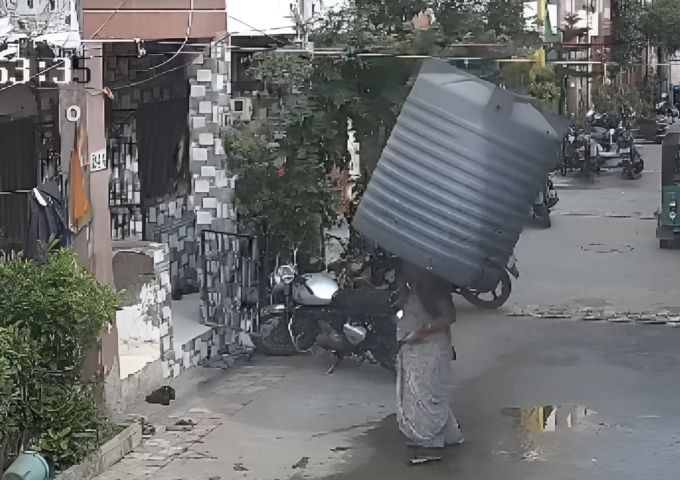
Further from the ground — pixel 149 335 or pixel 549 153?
pixel 549 153

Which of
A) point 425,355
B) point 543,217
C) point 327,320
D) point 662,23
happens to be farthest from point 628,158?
point 425,355

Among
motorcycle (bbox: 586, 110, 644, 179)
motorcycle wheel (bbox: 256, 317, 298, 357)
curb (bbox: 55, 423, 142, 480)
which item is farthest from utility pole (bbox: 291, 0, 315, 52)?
motorcycle (bbox: 586, 110, 644, 179)

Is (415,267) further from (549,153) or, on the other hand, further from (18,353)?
(18,353)

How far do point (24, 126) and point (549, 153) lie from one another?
17.5ft

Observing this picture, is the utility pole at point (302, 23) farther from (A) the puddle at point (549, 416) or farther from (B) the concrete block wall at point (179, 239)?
(A) the puddle at point (549, 416)

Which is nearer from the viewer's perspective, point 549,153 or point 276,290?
point 549,153

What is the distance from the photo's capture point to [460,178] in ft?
29.8

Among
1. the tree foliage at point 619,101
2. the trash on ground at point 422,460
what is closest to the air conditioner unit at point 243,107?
the trash on ground at point 422,460

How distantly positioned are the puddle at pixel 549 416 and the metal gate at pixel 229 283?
329cm

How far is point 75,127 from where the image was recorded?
988 cm

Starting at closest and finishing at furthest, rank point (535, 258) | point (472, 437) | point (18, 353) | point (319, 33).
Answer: point (18, 353), point (472, 437), point (319, 33), point (535, 258)

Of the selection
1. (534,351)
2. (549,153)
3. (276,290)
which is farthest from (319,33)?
(549,153)

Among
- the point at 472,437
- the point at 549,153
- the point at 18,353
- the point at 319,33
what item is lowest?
the point at 472,437

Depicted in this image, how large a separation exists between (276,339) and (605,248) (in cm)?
1000
